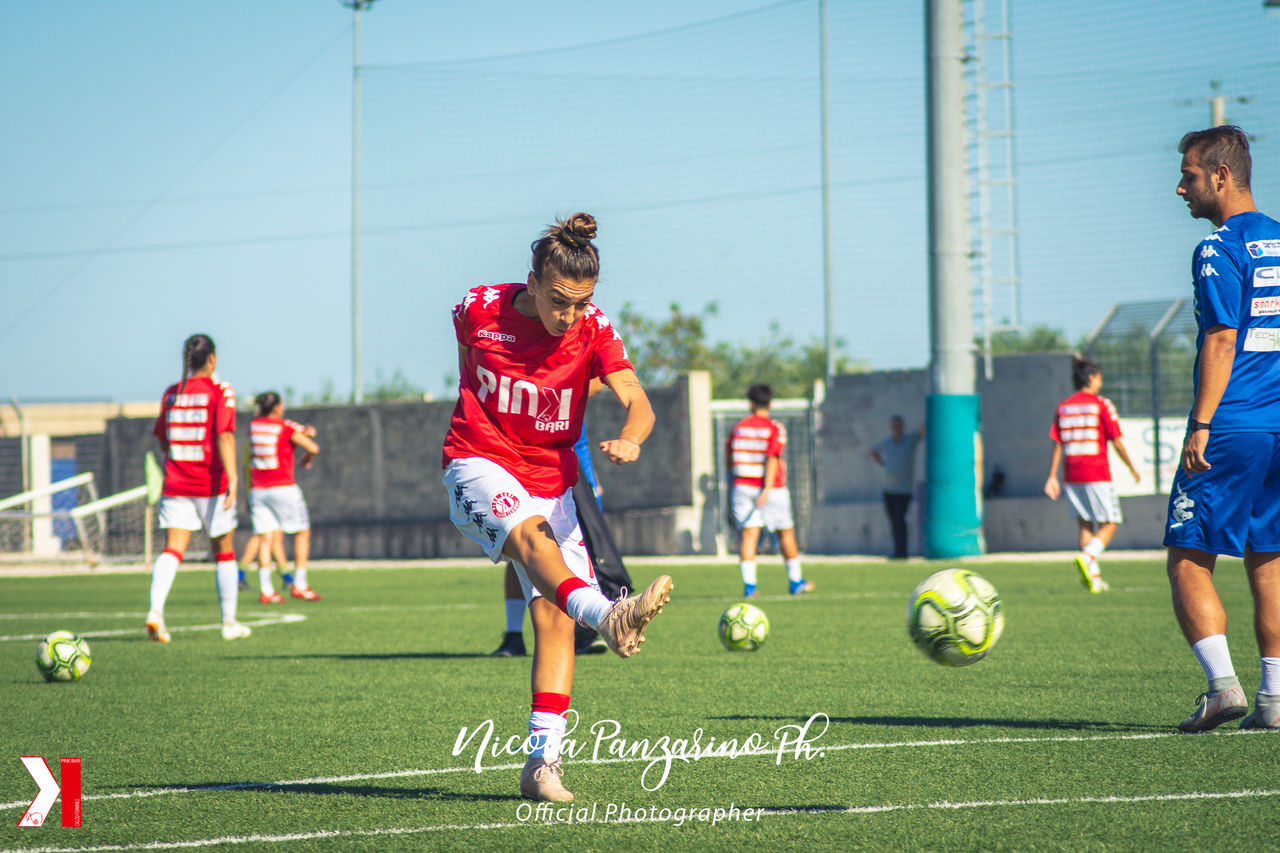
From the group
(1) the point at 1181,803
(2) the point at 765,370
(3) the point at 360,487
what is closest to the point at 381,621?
(1) the point at 1181,803

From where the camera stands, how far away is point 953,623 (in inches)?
183

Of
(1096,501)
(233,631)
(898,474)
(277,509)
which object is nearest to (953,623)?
(233,631)

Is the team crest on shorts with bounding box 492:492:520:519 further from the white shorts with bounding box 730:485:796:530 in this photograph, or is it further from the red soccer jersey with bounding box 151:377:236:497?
the white shorts with bounding box 730:485:796:530

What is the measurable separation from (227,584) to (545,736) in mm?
6403

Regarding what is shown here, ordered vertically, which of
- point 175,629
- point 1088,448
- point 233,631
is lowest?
point 175,629

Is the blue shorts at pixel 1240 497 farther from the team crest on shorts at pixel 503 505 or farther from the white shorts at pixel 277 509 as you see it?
the white shorts at pixel 277 509

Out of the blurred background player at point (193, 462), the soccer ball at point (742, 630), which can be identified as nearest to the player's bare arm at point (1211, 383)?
the soccer ball at point (742, 630)

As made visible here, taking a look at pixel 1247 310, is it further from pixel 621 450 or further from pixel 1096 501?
pixel 1096 501

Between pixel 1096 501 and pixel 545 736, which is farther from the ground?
pixel 1096 501

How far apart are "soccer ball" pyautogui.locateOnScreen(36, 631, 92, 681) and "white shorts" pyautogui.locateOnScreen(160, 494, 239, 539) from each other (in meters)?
1.91

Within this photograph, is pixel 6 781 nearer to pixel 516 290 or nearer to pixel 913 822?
pixel 516 290

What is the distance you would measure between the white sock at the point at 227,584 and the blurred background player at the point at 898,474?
1214 centimetres

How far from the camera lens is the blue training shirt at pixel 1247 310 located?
213 inches

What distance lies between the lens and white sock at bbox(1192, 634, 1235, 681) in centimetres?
542
